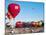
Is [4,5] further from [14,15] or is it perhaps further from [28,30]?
[28,30]

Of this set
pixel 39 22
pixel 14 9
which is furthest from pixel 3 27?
pixel 39 22

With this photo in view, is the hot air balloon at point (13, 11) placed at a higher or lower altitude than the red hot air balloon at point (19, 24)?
higher

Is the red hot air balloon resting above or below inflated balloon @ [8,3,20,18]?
below

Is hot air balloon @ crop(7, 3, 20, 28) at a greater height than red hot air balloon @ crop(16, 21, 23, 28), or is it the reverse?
hot air balloon @ crop(7, 3, 20, 28)

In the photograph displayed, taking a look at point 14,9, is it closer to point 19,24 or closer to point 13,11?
point 13,11

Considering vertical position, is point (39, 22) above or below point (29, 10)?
below

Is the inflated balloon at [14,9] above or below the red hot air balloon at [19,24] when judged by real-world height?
above

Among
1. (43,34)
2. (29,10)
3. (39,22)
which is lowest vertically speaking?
(43,34)

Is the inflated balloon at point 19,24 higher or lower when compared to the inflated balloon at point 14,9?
lower

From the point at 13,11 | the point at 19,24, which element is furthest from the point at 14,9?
the point at 19,24

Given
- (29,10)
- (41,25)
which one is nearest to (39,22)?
(41,25)

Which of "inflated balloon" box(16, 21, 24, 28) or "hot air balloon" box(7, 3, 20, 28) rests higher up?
"hot air balloon" box(7, 3, 20, 28)
